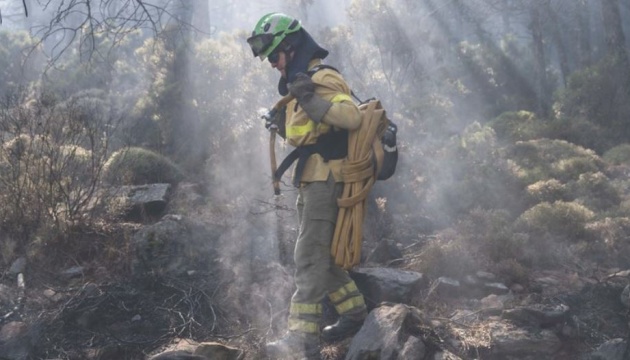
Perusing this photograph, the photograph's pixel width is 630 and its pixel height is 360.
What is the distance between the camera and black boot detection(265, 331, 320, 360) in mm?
3996

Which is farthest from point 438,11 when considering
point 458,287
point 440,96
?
point 458,287

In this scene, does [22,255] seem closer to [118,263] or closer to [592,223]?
[118,263]

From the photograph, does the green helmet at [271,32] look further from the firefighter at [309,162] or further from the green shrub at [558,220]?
the green shrub at [558,220]

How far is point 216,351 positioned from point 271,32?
84.4 inches

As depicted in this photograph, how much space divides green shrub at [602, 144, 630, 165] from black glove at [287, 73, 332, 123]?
7.23 metres

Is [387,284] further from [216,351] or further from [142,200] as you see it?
[142,200]

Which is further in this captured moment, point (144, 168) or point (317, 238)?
point (144, 168)

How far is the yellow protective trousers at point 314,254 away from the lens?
4.06 m

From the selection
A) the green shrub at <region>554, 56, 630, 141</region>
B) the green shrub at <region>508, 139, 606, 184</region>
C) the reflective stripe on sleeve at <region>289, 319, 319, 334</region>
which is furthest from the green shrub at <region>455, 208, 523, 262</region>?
the green shrub at <region>554, 56, 630, 141</region>

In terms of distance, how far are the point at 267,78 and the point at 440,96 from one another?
4.12m

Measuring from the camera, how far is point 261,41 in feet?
13.4

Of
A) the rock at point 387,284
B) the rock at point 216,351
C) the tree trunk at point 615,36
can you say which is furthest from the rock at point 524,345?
the tree trunk at point 615,36

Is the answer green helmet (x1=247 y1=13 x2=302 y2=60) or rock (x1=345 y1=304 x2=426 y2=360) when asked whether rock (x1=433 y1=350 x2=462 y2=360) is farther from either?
green helmet (x1=247 y1=13 x2=302 y2=60)

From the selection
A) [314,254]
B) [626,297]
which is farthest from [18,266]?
[626,297]
